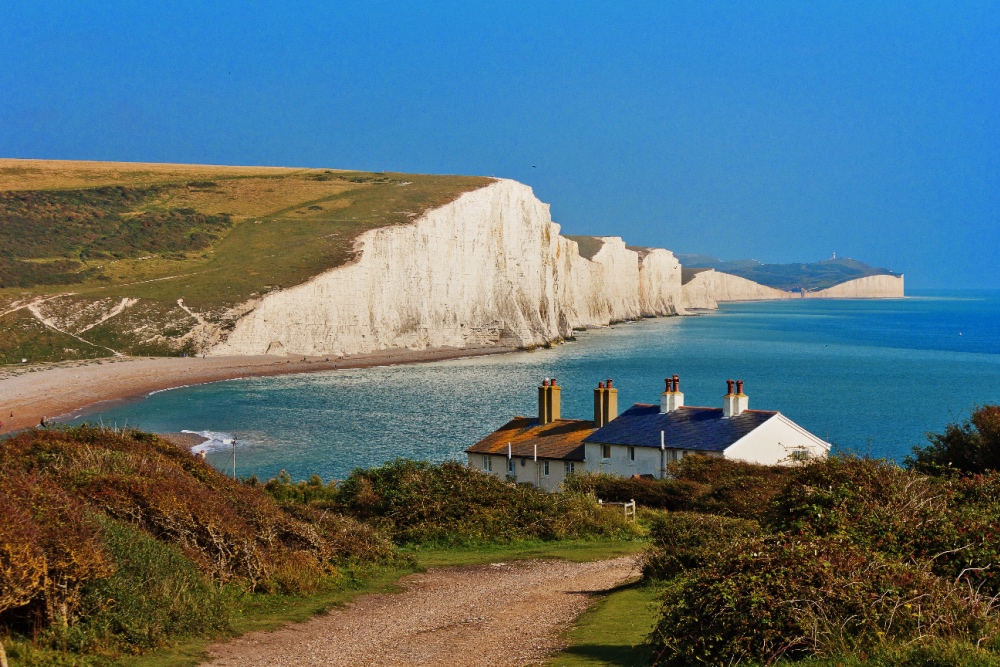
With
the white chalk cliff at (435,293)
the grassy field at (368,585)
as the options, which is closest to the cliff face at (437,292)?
the white chalk cliff at (435,293)

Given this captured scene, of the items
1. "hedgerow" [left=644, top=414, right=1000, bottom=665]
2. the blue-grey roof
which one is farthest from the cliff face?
"hedgerow" [left=644, top=414, right=1000, bottom=665]

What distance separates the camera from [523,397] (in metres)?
64.6

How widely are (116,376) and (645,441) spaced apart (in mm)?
52770

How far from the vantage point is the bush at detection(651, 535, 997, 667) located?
853cm

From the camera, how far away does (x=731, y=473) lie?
78.3 ft

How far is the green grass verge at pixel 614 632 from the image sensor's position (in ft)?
35.4

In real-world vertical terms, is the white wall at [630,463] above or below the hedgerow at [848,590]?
below

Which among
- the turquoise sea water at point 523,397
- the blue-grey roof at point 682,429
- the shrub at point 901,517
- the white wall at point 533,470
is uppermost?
the shrub at point 901,517

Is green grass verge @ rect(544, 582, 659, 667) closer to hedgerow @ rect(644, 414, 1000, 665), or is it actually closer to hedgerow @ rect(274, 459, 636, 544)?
hedgerow @ rect(644, 414, 1000, 665)

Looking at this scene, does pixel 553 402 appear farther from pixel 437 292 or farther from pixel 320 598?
pixel 437 292

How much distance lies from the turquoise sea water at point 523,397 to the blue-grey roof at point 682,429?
135 inches

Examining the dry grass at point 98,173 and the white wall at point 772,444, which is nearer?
the white wall at point 772,444

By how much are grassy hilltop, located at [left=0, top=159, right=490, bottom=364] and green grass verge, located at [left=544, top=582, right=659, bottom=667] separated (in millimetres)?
69088

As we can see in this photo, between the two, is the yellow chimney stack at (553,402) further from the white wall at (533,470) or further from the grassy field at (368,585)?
the grassy field at (368,585)
